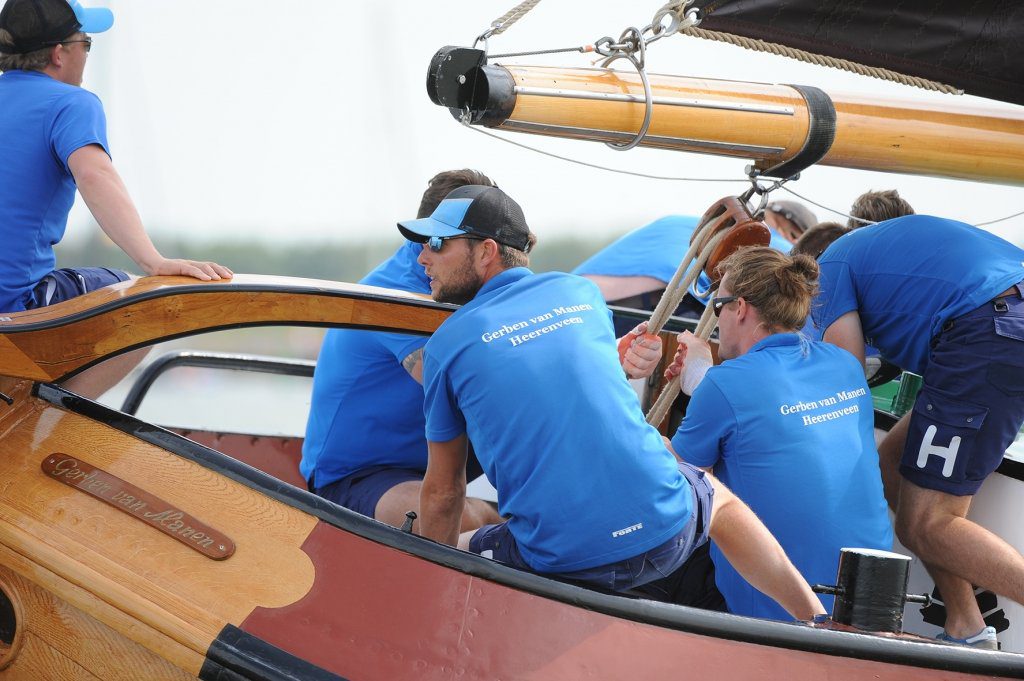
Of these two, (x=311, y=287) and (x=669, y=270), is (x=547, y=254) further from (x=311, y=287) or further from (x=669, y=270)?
(x=311, y=287)

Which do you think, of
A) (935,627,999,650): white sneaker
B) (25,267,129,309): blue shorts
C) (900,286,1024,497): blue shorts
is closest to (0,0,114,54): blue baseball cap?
(25,267,129,309): blue shorts

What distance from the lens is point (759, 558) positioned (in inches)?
81.1

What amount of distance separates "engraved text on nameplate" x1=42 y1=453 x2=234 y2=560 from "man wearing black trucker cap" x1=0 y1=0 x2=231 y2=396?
407 millimetres

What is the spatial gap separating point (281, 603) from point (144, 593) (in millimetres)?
211

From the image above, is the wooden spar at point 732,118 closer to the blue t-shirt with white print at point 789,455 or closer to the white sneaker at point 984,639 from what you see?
the blue t-shirt with white print at point 789,455

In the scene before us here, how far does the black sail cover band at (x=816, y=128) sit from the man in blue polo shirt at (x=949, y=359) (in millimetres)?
255

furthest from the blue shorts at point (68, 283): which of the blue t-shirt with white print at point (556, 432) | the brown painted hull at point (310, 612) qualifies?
the blue t-shirt with white print at point (556, 432)

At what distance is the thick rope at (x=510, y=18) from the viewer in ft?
8.06

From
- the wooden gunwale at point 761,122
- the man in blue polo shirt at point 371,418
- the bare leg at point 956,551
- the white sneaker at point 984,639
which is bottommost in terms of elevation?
the white sneaker at point 984,639

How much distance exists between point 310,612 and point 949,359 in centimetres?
162

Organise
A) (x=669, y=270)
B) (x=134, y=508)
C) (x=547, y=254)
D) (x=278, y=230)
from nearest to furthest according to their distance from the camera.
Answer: (x=134, y=508) → (x=669, y=270) → (x=278, y=230) → (x=547, y=254)

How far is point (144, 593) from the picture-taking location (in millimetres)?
1748

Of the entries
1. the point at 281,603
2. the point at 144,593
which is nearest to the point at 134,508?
the point at 144,593

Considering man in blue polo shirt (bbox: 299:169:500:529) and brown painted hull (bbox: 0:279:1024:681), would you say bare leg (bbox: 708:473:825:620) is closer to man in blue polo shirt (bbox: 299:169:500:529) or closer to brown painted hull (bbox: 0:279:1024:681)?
brown painted hull (bbox: 0:279:1024:681)
